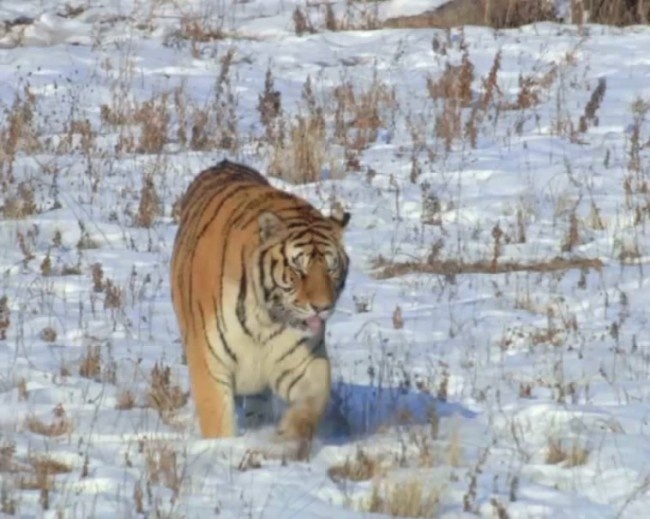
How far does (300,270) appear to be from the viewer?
6699 millimetres

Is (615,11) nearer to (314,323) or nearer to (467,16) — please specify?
(467,16)

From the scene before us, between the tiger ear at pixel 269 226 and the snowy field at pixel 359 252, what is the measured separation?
79 cm

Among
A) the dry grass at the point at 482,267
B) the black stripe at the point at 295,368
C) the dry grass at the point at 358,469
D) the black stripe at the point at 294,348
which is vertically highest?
the black stripe at the point at 294,348

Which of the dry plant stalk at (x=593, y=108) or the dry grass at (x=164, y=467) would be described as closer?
the dry grass at (x=164, y=467)

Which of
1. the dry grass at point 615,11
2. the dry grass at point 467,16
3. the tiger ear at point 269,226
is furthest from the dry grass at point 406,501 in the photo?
the dry grass at point 615,11

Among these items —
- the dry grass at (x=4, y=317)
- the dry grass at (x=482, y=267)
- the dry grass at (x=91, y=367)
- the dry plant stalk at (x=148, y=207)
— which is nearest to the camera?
the dry grass at (x=91, y=367)

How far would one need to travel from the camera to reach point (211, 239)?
7.05 metres

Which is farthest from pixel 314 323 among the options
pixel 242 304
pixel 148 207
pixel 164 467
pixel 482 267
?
pixel 148 207

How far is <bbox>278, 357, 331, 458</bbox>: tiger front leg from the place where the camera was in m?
6.81

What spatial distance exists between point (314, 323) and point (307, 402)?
353 mm

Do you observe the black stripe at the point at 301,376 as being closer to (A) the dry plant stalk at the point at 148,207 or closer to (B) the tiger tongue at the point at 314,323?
(B) the tiger tongue at the point at 314,323

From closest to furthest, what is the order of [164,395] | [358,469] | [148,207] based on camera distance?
[358,469]
[164,395]
[148,207]

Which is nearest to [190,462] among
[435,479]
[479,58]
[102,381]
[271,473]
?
[271,473]

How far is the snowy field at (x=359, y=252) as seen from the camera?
6512mm
